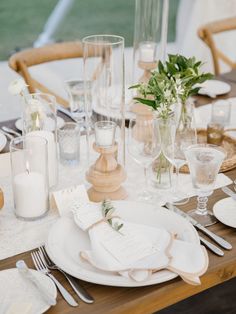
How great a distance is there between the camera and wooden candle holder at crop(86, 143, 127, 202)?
130 centimetres

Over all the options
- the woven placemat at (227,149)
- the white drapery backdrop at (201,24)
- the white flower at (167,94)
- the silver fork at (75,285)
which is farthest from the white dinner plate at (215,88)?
the white drapery backdrop at (201,24)

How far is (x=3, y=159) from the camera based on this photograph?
1540mm

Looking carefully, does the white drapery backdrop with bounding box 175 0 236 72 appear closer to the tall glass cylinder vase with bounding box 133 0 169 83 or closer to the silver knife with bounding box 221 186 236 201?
the tall glass cylinder vase with bounding box 133 0 169 83

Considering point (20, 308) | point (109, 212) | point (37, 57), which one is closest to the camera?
point (20, 308)

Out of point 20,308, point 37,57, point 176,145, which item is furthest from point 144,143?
point 37,57

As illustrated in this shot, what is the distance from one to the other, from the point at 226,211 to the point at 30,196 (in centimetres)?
44

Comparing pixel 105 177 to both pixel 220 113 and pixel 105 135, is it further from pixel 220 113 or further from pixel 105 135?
pixel 220 113

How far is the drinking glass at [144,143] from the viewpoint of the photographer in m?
1.29

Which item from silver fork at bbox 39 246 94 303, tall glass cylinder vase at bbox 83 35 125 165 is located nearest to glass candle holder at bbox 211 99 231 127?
tall glass cylinder vase at bbox 83 35 125 165

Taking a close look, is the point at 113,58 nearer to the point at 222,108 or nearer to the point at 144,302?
the point at 222,108

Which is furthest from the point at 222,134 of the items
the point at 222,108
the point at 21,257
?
the point at 21,257

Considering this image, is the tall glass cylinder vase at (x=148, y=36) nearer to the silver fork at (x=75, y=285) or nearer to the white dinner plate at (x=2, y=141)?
the white dinner plate at (x=2, y=141)

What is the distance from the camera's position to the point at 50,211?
1281mm

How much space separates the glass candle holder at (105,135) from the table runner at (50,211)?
5.8 inches
